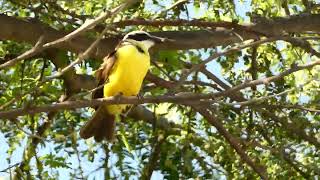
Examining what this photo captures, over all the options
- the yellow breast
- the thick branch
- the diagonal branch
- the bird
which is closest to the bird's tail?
the bird

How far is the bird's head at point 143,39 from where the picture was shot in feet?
13.9

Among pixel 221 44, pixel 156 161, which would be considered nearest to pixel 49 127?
pixel 156 161

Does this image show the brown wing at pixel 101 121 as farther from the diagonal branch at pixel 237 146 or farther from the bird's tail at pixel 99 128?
the diagonal branch at pixel 237 146

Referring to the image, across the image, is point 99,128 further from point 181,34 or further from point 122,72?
point 181,34

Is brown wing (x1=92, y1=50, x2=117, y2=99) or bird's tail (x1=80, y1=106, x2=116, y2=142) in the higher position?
brown wing (x1=92, y1=50, x2=117, y2=99)

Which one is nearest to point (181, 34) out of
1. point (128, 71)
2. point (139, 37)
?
point (139, 37)

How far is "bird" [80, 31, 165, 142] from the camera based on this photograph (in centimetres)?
418

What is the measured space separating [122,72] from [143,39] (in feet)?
0.80

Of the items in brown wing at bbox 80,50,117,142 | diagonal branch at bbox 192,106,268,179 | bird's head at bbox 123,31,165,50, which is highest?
bird's head at bbox 123,31,165,50

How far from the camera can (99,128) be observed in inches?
171

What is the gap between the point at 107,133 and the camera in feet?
14.3

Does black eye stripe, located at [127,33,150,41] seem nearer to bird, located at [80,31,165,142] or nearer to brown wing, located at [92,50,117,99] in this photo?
bird, located at [80,31,165,142]

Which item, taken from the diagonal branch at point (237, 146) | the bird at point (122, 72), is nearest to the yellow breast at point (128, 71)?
the bird at point (122, 72)

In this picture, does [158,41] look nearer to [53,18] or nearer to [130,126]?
[53,18]
